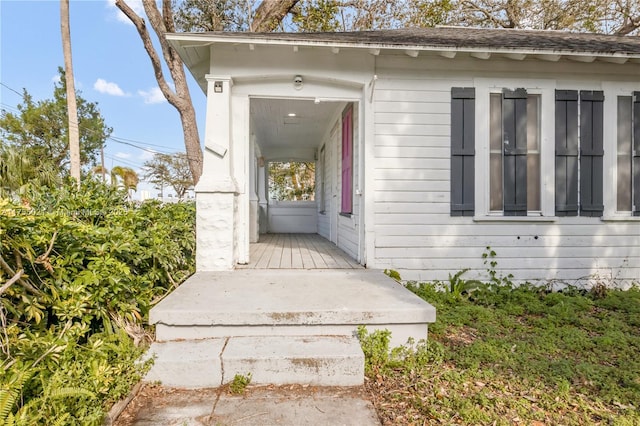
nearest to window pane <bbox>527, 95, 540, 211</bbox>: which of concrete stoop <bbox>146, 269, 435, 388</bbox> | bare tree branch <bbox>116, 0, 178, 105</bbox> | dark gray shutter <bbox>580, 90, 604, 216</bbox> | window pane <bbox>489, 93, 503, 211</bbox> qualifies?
window pane <bbox>489, 93, 503, 211</bbox>

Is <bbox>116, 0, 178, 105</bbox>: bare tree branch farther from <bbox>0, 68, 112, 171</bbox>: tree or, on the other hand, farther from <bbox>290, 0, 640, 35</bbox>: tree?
<bbox>0, 68, 112, 171</bbox>: tree

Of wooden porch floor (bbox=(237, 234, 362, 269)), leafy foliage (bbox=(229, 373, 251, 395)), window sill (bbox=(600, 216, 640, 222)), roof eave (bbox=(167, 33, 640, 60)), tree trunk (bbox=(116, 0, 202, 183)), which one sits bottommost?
leafy foliage (bbox=(229, 373, 251, 395))

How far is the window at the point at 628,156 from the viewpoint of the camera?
436cm

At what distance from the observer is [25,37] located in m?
15.6

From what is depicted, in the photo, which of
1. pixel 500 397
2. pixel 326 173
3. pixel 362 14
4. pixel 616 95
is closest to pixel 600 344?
pixel 500 397

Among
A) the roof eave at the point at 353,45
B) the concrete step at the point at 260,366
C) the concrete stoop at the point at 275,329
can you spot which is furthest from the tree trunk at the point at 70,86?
the concrete step at the point at 260,366

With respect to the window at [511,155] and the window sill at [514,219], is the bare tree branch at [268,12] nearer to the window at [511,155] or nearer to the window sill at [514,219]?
the window at [511,155]

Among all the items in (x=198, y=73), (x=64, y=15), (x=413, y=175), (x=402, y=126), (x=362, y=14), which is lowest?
(x=413, y=175)

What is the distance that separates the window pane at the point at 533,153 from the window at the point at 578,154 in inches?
8.3

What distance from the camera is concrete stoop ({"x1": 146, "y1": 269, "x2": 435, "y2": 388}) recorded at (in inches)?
84.3

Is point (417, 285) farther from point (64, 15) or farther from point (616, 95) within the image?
A: point (64, 15)

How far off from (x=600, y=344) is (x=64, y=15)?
→ 1297 cm

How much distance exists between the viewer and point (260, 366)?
7.02 ft

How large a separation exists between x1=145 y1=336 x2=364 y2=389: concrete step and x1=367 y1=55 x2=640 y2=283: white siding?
81.6 inches
